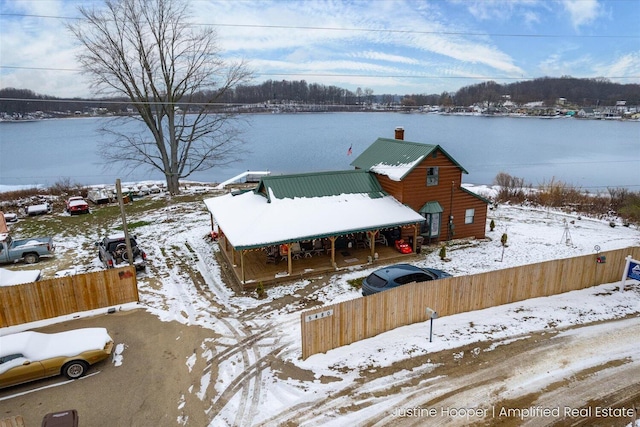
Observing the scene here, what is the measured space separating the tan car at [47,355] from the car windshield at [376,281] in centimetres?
824

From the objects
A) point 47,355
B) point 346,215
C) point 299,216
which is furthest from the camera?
point 346,215

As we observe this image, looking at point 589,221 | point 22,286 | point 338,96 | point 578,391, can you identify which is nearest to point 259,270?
point 22,286

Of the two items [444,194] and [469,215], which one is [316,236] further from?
[469,215]

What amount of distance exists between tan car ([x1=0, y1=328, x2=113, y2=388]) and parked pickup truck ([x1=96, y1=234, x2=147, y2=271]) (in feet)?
22.3

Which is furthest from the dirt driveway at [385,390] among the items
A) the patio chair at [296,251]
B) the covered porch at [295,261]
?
the patio chair at [296,251]

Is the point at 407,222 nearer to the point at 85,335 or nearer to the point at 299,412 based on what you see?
the point at 299,412

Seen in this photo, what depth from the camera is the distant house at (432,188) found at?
1992cm

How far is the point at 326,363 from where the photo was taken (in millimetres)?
10906

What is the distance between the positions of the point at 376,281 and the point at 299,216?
5.11 meters

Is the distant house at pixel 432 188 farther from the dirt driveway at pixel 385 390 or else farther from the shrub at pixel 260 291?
the dirt driveway at pixel 385 390

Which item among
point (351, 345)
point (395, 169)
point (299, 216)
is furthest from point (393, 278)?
point (395, 169)

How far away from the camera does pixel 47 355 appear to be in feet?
33.6

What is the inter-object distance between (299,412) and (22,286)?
33.7 feet

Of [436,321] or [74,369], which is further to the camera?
[436,321]
